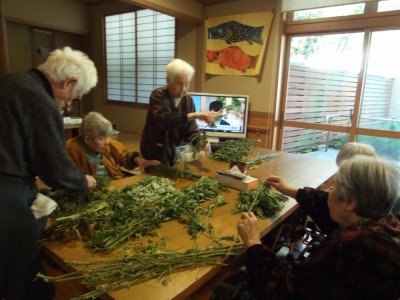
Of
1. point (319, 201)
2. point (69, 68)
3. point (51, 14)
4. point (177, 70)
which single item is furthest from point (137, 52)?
point (319, 201)

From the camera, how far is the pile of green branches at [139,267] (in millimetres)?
952

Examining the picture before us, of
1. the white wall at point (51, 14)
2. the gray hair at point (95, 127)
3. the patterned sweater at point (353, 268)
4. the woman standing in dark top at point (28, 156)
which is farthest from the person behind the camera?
the white wall at point (51, 14)

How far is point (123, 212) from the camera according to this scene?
1352 millimetres

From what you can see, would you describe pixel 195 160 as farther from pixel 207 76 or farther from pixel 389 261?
pixel 207 76

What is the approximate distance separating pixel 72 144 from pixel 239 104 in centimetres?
246

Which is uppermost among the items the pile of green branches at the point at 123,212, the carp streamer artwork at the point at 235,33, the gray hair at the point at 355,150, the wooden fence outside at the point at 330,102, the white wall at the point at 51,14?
the white wall at the point at 51,14

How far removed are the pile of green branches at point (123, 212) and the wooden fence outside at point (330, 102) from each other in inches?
111

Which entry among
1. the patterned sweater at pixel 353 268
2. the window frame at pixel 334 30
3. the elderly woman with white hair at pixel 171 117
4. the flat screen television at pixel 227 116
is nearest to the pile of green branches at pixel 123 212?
the patterned sweater at pixel 353 268

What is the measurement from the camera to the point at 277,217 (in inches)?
59.4

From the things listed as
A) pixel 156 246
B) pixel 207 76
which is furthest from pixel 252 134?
pixel 156 246

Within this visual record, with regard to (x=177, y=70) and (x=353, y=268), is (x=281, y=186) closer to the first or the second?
(x=353, y=268)

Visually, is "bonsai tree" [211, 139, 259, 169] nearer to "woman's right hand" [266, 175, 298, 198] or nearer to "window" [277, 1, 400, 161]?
"woman's right hand" [266, 175, 298, 198]

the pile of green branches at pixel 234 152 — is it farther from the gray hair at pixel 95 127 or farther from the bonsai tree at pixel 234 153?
the gray hair at pixel 95 127

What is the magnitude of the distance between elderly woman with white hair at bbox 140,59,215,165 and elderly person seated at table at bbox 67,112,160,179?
229 millimetres
